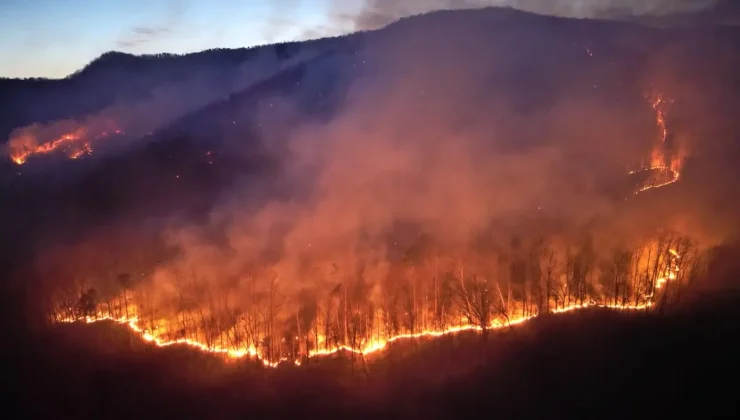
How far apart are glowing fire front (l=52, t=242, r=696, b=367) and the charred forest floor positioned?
1.53 feet

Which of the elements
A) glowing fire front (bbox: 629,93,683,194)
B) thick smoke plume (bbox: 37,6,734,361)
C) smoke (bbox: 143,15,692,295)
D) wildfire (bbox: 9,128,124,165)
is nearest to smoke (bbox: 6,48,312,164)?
wildfire (bbox: 9,128,124,165)

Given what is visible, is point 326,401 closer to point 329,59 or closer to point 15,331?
point 15,331

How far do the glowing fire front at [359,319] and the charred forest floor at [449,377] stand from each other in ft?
1.53

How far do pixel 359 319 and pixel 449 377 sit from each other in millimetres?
3018

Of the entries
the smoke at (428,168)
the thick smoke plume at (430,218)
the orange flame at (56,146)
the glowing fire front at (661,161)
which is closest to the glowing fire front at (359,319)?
the thick smoke plume at (430,218)

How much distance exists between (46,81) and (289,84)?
10.3m

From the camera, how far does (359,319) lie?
492 inches

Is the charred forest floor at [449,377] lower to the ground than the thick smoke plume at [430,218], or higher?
lower

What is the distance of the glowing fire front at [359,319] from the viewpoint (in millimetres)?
11883

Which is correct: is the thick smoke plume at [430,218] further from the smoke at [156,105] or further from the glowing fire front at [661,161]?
the smoke at [156,105]

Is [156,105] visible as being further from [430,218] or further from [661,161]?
[661,161]

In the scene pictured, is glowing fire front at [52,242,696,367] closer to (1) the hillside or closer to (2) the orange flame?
(1) the hillside

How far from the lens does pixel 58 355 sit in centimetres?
1150

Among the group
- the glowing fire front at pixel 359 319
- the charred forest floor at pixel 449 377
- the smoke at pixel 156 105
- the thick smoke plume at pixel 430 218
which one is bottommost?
the charred forest floor at pixel 449 377
